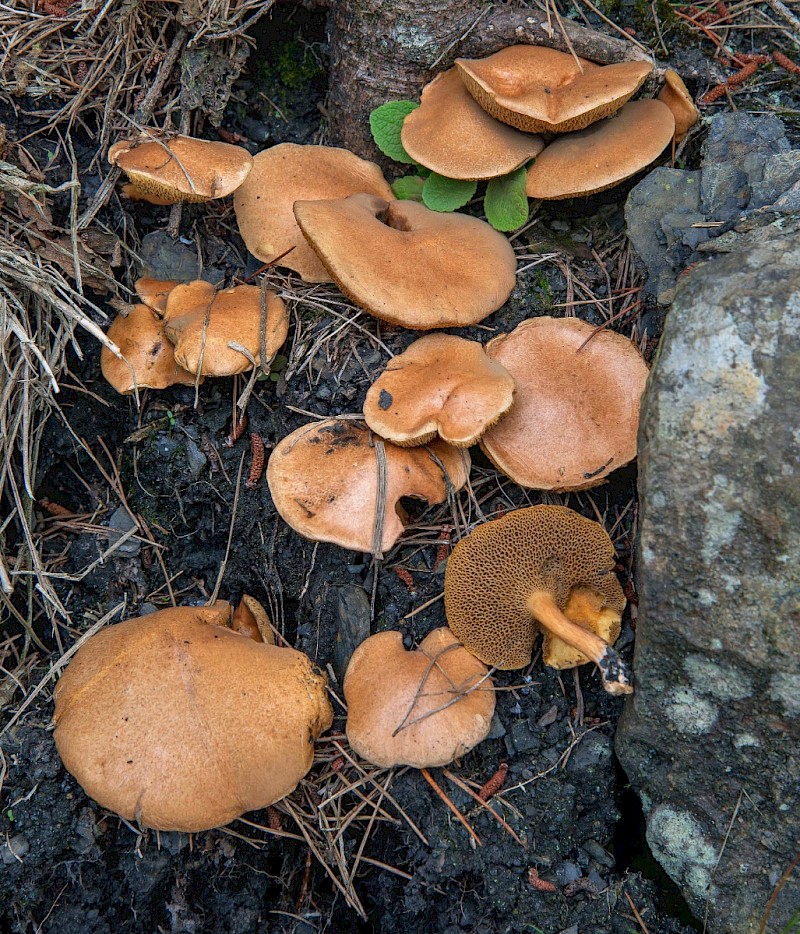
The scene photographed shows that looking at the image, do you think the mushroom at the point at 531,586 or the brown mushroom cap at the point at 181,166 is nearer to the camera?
the mushroom at the point at 531,586

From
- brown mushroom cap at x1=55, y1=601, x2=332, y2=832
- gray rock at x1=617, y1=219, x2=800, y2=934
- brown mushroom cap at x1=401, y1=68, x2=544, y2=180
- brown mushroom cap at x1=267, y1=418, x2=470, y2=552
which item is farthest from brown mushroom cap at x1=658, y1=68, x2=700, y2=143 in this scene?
brown mushroom cap at x1=55, y1=601, x2=332, y2=832

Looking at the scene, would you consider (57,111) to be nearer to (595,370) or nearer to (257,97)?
(257,97)

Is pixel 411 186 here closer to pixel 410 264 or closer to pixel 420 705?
pixel 410 264

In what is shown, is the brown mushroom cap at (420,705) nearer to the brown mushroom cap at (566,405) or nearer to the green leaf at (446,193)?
the brown mushroom cap at (566,405)

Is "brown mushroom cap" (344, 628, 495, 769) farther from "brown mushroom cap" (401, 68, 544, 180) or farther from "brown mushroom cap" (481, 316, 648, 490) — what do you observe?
"brown mushroom cap" (401, 68, 544, 180)

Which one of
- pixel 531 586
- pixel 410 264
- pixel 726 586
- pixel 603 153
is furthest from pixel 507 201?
pixel 726 586

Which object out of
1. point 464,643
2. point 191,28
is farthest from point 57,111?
point 464,643

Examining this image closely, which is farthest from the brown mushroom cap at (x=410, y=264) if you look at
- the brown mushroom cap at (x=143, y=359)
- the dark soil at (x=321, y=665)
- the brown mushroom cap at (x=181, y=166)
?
the brown mushroom cap at (x=143, y=359)
